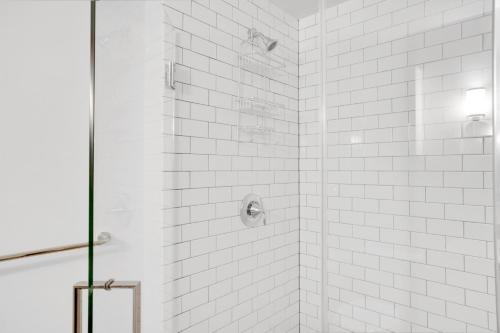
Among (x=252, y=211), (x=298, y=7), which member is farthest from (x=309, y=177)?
(x=298, y=7)

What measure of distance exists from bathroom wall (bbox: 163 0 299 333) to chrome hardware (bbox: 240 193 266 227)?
0.02 metres

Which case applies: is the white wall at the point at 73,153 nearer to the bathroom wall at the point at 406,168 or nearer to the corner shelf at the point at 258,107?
the corner shelf at the point at 258,107

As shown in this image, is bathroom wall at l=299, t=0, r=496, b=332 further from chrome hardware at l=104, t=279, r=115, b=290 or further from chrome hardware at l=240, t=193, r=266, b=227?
chrome hardware at l=104, t=279, r=115, b=290

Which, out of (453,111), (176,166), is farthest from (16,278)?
(453,111)

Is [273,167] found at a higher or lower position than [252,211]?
higher

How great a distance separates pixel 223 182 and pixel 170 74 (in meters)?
0.35

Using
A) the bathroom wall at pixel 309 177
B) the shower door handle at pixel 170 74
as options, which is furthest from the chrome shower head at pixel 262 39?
the shower door handle at pixel 170 74

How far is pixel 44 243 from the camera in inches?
48.0

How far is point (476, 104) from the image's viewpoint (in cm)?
85

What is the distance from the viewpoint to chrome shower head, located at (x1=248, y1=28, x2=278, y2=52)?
3.25ft

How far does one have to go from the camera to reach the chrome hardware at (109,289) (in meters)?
0.61

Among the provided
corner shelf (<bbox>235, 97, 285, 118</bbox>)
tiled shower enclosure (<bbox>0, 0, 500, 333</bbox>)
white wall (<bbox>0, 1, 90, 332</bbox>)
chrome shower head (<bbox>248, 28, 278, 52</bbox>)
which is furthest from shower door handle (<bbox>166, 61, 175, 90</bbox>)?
white wall (<bbox>0, 1, 90, 332</bbox>)

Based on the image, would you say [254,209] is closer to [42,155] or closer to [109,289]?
[109,289]

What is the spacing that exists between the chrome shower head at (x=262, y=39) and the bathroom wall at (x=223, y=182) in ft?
0.07
